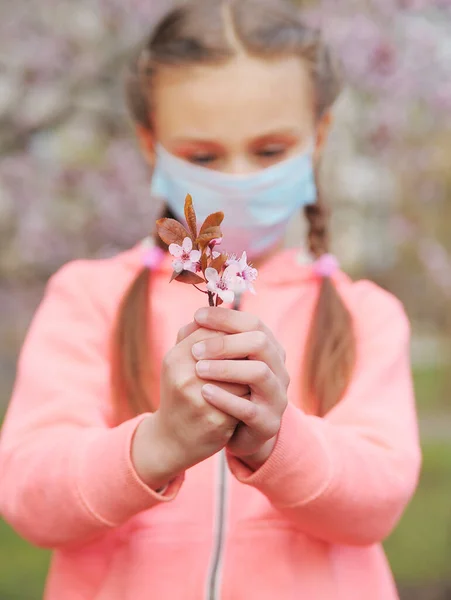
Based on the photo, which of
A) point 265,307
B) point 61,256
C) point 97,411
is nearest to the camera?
point 97,411

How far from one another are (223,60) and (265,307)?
21.2 inches

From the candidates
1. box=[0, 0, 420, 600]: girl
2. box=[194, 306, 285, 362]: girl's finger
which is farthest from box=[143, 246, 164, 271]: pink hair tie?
box=[194, 306, 285, 362]: girl's finger

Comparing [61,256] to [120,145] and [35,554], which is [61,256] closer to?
[120,145]

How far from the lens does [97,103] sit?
4.14 meters

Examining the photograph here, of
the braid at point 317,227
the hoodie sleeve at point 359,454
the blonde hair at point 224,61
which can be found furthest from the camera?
the braid at point 317,227

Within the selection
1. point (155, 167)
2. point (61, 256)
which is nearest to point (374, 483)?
point (155, 167)

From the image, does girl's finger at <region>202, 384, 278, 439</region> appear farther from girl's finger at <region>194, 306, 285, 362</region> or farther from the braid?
the braid

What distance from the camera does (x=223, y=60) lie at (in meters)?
1.84

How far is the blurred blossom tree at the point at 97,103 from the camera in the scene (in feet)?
12.9

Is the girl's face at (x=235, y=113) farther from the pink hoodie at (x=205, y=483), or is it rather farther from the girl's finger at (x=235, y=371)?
the girl's finger at (x=235, y=371)

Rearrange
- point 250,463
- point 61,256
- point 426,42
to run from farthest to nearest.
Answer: point 61,256
point 426,42
point 250,463

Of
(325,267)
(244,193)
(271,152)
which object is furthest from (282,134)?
(325,267)

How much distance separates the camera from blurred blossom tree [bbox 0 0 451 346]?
3.94m

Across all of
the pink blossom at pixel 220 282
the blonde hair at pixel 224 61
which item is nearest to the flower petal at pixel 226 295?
the pink blossom at pixel 220 282
